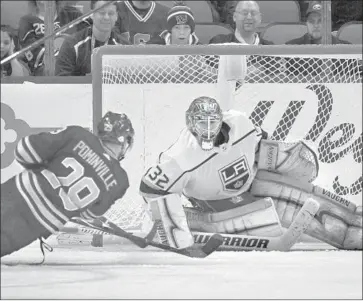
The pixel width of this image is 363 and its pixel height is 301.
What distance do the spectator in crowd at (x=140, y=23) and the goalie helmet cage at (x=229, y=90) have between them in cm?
10

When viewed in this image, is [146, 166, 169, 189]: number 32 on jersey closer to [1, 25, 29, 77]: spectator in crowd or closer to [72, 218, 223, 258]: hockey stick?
[72, 218, 223, 258]: hockey stick

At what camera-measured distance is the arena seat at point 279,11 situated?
3.80 meters

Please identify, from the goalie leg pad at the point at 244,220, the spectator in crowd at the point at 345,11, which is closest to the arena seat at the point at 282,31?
the spectator in crowd at the point at 345,11

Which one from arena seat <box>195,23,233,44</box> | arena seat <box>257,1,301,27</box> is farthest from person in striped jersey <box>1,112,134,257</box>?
arena seat <box>257,1,301,27</box>

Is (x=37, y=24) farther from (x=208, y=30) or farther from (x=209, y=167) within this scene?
(x=209, y=167)

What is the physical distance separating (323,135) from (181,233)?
28.8 inches

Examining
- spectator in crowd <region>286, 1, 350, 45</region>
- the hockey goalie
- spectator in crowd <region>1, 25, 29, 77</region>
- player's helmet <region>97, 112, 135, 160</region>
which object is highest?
spectator in crowd <region>286, 1, 350, 45</region>

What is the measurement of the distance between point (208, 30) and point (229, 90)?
28cm

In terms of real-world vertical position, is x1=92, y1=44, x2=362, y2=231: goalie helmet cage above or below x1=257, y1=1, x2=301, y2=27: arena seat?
below

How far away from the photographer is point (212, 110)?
330cm

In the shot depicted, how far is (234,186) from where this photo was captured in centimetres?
354

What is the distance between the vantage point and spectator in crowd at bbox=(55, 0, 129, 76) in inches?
143

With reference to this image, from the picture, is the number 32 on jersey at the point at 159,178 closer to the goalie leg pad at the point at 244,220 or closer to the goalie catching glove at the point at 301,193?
the goalie leg pad at the point at 244,220

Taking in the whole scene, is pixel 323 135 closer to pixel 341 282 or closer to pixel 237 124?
pixel 237 124
